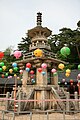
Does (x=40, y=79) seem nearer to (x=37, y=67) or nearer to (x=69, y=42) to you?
(x=37, y=67)

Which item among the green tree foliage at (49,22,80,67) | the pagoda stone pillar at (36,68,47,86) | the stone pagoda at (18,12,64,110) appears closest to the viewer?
the stone pagoda at (18,12,64,110)

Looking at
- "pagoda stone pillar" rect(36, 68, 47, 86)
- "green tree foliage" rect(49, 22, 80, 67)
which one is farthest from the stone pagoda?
"green tree foliage" rect(49, 22, 80, 67)

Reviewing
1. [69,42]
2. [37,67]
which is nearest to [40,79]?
[37,67]

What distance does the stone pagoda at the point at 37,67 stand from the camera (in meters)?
17.0

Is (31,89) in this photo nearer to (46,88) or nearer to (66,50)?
(46,88)

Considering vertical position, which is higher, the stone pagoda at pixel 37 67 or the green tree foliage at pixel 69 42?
the green tree foliage at pixel 69 42

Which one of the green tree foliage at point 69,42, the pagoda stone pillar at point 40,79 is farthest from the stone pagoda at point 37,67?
the green tree foliage at point 69,42

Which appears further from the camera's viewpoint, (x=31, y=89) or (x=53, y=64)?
(x=53, y=64)

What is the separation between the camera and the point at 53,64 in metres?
19.0

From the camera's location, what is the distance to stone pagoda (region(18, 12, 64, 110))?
55.7ft

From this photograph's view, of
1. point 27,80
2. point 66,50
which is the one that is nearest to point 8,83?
point 27,80

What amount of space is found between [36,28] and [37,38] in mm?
1106

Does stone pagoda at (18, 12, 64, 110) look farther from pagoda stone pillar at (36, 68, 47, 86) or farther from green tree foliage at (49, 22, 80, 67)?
green tree foliage at (49, 22, 80, 67)

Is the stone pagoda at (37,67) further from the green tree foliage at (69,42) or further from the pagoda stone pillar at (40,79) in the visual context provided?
the green tree foliage at (69,42)
